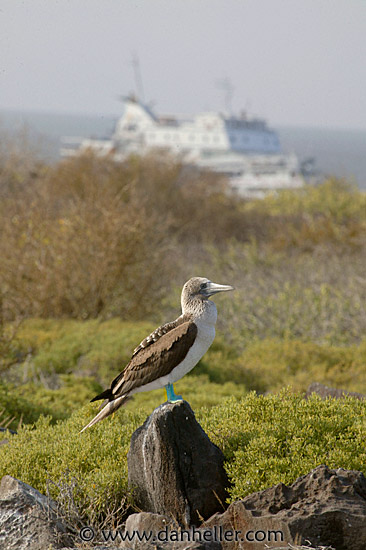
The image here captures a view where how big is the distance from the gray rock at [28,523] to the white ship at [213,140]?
130 feet

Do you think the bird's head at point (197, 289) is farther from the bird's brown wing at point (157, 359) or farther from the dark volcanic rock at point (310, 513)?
the dark volcanic rock at point (310, 513)

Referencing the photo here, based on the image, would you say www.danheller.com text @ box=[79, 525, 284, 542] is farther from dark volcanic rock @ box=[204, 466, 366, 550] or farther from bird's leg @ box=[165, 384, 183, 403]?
bird's leg @ box=[165, 384, 183, 403]

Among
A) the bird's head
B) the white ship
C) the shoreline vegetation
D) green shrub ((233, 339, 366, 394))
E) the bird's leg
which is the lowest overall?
green shrub ((233, 339, 366, 394))

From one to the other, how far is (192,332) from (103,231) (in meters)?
6.32

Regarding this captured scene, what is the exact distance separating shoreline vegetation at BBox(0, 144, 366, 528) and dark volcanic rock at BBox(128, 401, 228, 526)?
0.47ft

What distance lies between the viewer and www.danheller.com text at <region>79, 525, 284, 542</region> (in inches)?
120

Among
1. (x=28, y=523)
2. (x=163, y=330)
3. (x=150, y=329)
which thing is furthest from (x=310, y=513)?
(x=150, y=329)

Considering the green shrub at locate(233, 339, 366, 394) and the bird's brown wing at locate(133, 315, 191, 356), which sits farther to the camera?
the green shrub at locate(233, 339, 366, 394)

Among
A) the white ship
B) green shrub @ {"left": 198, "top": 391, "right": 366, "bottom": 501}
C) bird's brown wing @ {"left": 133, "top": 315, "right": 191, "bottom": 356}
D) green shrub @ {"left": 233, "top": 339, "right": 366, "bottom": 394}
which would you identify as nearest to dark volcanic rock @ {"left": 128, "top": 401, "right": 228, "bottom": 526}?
green shrub @ {"left": 198, "top": 391, "right": 366, "bottom": 501}

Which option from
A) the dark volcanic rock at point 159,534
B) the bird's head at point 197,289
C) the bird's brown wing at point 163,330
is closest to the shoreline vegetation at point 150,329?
the dark volcanic rock at point 159,534

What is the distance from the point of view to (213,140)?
48.1 meters

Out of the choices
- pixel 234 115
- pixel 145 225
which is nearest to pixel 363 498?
pixel 145 225

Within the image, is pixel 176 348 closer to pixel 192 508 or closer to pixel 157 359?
pixel 157 359

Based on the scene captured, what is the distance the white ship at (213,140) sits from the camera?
43.7 m
